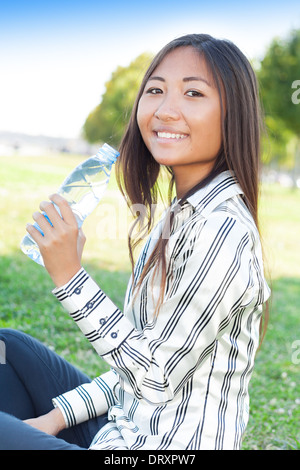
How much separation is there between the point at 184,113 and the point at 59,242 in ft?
1.97

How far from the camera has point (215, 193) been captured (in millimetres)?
1800

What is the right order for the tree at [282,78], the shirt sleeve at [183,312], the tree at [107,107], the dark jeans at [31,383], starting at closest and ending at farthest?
the shirt sleeve at [183,312], the dark jeans at [31,383], the tree at [282,78], the tree at [107,107]

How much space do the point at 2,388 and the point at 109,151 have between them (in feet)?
3.19

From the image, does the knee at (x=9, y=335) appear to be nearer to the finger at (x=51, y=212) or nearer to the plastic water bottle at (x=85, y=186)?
the plastic water bottle at (x=85, y=186)

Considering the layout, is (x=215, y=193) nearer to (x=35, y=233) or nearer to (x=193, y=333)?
(x=193, y=333)

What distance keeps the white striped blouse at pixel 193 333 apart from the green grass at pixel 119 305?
58 cm

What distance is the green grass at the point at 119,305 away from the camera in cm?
353

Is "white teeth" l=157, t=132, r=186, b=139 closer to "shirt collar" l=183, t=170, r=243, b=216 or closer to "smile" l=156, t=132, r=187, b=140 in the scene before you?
"smile" l=156, t=132, r=187, b=140

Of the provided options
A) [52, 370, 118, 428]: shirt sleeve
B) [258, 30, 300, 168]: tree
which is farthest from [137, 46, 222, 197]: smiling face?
[258, 30, 300, 168]: tree

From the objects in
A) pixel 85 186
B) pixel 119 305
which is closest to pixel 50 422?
pixel 85 186

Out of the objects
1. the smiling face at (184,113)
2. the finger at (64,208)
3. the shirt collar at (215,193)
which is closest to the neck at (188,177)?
the smiling face at (184,113)

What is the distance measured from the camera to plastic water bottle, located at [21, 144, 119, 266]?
2.13 metres

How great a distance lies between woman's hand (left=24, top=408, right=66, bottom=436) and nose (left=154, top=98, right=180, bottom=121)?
44.9 inches
